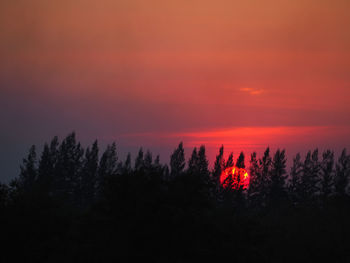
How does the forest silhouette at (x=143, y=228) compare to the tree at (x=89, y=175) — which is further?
the tree at (x=89, y=175)

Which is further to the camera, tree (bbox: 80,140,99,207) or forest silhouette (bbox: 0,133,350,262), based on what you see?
tree (bbox: 80,140,99,207)

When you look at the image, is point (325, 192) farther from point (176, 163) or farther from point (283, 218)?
point (283, 218)

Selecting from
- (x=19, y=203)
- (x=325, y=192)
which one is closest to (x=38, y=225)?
(x=19, y=203)

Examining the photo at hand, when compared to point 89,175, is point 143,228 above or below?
below

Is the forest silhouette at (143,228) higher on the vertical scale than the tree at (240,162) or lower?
lower

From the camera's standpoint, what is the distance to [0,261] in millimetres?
25312

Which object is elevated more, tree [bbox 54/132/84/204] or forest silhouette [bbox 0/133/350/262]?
tree [bbox 54/132/84/204]

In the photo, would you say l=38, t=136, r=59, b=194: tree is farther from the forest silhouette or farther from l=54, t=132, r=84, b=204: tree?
the forest silhouette

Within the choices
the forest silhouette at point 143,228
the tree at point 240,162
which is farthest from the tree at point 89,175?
the forest silhouette at point 143,228

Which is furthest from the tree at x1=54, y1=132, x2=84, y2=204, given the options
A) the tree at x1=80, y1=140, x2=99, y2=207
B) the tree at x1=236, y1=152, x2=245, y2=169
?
the tree at x1=236, y1=152, x2=245, y2=169

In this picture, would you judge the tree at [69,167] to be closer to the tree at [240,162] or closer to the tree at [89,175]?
the tree at [89,175]

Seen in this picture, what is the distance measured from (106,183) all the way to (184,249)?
535cm

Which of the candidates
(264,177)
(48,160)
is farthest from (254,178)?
(48,160)

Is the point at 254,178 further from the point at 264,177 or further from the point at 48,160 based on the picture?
the point at 48,160
